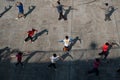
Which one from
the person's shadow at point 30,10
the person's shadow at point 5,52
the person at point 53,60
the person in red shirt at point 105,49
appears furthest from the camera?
the person's shadow at point 30,10

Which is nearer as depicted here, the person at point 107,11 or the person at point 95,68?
the person at point 95,68

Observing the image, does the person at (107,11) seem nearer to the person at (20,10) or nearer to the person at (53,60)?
the person at (53,60)

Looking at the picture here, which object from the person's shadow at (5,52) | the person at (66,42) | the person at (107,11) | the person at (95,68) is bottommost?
the person at (95,68)

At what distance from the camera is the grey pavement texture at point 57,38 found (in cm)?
1912

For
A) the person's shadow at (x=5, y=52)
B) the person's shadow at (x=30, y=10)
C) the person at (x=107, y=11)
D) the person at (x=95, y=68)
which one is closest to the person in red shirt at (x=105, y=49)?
the person at (x=95, y=68)

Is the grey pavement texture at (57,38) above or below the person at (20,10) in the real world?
below

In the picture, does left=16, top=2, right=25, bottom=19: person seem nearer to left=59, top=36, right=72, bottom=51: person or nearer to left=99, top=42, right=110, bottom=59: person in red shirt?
left=59, top=36, right=72, bottom=51: person

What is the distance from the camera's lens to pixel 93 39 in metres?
21.3

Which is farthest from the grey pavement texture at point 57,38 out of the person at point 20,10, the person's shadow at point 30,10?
the person at point 20,10

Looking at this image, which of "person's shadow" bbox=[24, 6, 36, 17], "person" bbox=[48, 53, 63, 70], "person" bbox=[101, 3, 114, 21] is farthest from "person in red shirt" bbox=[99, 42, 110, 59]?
"person's shadow" bbox=[24, 6, 36, 17]

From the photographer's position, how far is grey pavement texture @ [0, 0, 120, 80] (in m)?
19.1

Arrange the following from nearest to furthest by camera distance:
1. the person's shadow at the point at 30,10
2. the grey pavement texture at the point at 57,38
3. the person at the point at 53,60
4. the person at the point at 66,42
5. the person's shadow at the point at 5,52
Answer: the person at the point at 53,60
the grey pavement texture at the point at 57,38
the person at the point at 66,42
the person's shadow at the point at 5,52
the person's shadow at the point at 30,10

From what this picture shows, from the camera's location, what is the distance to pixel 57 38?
21484mm

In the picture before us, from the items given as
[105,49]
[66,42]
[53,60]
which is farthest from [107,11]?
[53,60]
